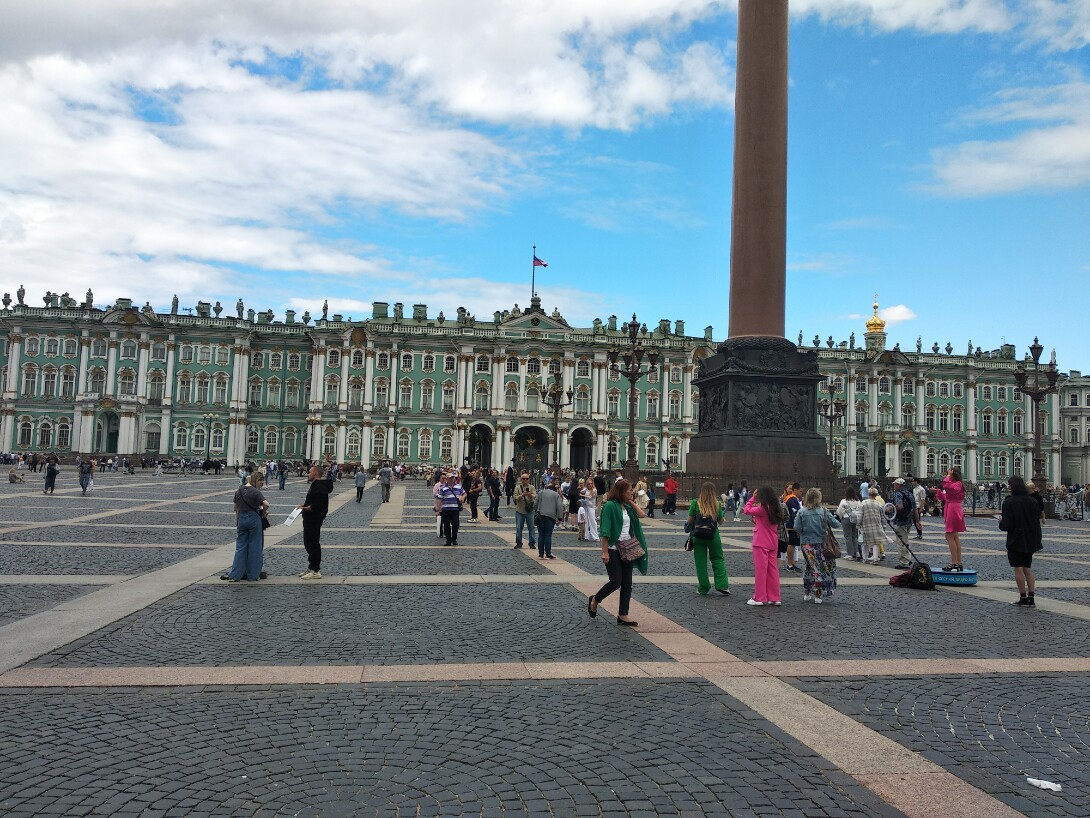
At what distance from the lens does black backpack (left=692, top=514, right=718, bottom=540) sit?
33.9ft

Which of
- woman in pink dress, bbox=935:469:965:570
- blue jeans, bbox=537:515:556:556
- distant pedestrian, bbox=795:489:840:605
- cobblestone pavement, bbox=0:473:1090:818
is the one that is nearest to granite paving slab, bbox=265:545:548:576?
blue jeans, bbox=537:515:556:556

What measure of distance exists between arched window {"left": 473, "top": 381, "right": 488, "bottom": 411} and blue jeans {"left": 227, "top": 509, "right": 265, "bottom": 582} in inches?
2591

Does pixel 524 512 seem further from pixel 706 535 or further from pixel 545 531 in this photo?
pixel 706 535

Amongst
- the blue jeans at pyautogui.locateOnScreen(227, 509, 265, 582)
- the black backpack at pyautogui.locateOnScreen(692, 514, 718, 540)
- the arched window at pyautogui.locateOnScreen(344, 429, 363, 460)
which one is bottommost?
the blue jeans at pyautogui.locateOnScreen(227, 509, 265, 582)

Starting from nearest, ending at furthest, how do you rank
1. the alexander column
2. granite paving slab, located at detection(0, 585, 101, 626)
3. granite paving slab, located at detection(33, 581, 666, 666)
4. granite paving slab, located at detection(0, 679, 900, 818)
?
granite paving slab, located at detection(0, 679, 900, 818) → granite paving slab, located at detection(33, 581, 666, 666) → granite paving slab, located at detection(0, 585, 101, 626) → the alexander column

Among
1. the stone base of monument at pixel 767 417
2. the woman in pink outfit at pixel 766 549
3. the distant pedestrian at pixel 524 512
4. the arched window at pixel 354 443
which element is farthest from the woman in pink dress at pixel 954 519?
the arched window at pixel 354 443

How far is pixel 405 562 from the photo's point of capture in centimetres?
1330

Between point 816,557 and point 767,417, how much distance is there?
1730 cm

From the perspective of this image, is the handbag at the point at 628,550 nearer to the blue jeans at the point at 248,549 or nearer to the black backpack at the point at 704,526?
the black backpack at the point at 704,526

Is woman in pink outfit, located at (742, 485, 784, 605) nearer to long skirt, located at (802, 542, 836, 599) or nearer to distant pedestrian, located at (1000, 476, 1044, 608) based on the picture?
long skirt, located at (802, 542, 836, 599)

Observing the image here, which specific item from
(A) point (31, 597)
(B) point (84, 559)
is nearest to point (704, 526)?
(A) point (31, 597)

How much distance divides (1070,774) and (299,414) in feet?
251

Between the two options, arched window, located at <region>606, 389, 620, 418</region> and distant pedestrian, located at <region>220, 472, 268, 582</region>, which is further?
arched window, located at <region>606, 389, 620, 418</region>

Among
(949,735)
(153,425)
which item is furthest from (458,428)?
(949,735)
